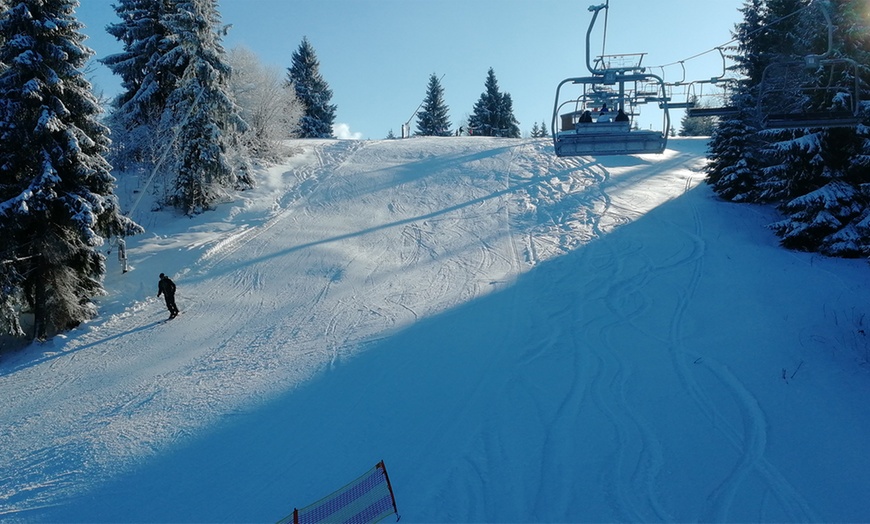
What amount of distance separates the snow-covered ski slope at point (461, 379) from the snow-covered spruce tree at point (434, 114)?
140 ft

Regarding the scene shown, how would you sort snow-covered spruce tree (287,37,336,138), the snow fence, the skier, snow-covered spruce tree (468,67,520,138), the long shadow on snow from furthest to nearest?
snow-covered spruce tree (468,67,520,138) < snow-covered spruce tree (287,37,336,138) < the skier < the long shadow on snow < the snow fence

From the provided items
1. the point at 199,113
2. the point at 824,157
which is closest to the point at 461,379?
the point at 824,157

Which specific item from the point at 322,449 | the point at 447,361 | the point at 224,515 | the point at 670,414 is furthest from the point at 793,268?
the point at 224,515

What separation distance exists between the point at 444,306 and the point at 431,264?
3.59 metres

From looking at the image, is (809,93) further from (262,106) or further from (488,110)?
(488,110)

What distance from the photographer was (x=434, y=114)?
205ft

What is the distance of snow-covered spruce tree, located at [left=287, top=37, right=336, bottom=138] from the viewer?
173 ft

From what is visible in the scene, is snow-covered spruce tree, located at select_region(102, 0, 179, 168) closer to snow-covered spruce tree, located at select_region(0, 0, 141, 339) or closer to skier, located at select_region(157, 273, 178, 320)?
snow-covered spruce tree, located at select_region(0, 0, 141, 339)

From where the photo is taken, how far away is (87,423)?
406 inches

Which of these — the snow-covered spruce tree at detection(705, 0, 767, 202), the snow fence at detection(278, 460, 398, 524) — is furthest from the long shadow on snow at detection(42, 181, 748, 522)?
the snow-covered spruce tree at detection(705, 0, 767, 202)

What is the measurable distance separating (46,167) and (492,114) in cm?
5172

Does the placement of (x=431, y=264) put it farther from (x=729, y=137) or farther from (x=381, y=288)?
(x=729, y=137)

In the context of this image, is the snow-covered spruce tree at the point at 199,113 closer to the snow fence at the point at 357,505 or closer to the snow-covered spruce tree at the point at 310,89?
the snow fence at the point at 357,505

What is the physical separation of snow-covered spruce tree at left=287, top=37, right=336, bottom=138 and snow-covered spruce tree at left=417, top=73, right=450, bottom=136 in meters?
12.5
